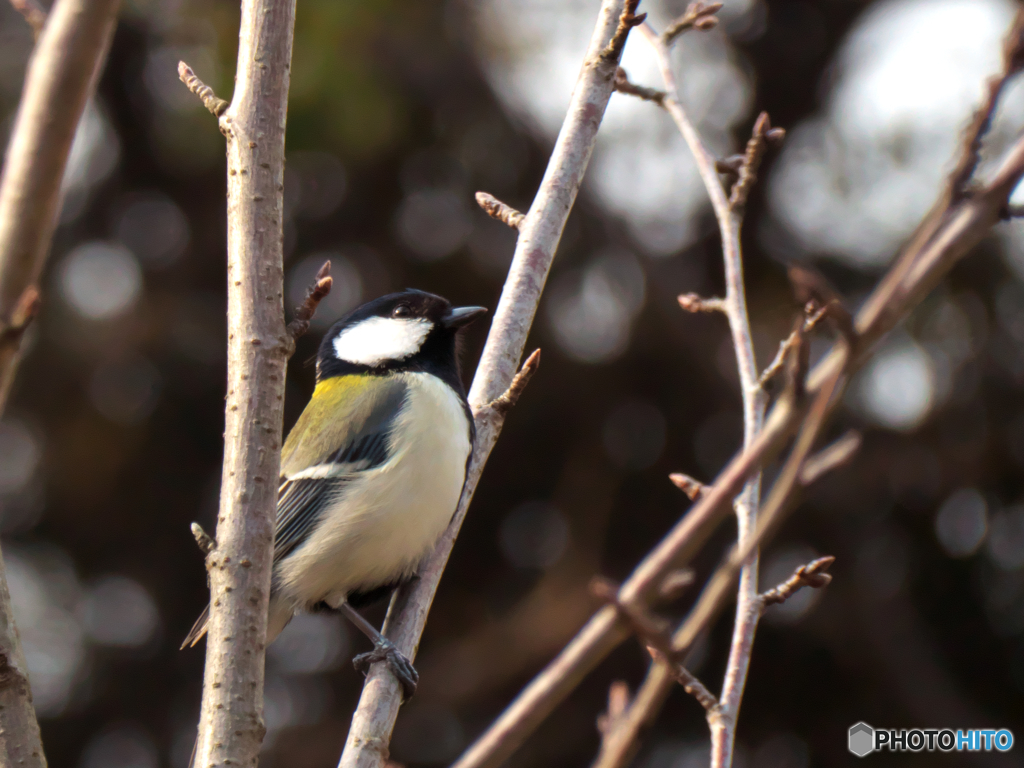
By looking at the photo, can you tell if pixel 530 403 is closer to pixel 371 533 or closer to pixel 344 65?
pixel 344 65

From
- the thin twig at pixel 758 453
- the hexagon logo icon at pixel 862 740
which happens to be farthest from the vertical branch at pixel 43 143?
the hexagon logo icon at pixel 862 740

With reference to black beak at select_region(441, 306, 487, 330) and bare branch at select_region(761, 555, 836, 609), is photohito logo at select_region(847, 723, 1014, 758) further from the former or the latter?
bare branch at select_region(761, 555, 836, 609)

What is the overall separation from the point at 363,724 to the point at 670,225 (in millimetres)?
4189

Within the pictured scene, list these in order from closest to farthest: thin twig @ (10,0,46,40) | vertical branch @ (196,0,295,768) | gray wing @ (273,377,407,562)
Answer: thin twig @ (10,0,46,40) → vertical branch @ (196,0,295,768) → gray wing @ (273,377,407,562)

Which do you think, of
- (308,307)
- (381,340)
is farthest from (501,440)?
(308,307)

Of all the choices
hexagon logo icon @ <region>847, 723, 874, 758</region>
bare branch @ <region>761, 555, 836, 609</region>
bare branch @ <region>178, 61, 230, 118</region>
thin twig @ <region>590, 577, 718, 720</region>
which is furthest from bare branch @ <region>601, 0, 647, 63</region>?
hexagon logo icon @ <region>847, 723, 874, 758</region>

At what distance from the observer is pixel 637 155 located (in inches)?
218

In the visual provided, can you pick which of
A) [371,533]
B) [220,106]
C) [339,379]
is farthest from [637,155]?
[220,106]

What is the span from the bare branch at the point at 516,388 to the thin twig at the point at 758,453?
56.9 inches

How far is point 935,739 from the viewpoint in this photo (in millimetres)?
4305

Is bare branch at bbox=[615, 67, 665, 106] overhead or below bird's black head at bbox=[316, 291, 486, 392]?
overhead

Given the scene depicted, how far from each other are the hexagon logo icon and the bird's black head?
6.73 feet

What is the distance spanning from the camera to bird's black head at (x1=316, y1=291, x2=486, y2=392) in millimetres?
2980

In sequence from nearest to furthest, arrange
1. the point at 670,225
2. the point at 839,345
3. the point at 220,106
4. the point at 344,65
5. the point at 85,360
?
1. the point at 839,345
2. the point at 220,106
3. the point at 344,65
4. the point at 85,360
5. the point at 670,225
